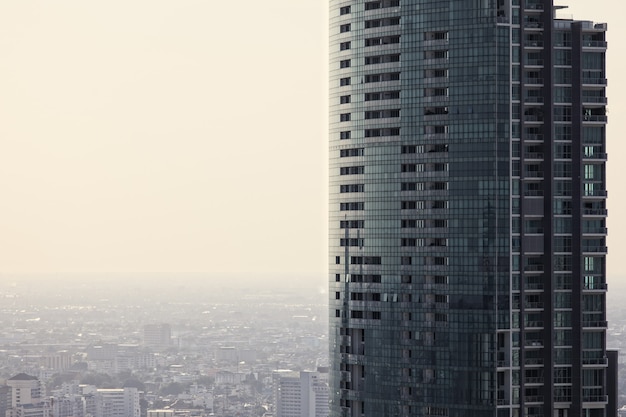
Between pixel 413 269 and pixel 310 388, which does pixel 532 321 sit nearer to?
pixel 413 269

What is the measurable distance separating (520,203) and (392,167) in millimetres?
8013

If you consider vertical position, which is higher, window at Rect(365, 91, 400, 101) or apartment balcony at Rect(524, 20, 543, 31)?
apartment balcony at Rect(524, 20, 543, 31)

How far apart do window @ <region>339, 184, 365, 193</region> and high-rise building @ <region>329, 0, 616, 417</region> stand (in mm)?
2059

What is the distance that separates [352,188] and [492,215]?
9.77m

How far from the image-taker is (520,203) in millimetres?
73875

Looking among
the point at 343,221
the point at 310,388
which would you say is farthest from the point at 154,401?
the point at 343,221

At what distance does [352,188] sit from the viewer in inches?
3113

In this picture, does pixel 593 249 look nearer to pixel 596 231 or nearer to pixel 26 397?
pixel 596 231

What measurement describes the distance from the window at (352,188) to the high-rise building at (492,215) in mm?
2059

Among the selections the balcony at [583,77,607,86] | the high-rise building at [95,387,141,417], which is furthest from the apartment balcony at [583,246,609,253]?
the high-rise building at [95,387,141,417]

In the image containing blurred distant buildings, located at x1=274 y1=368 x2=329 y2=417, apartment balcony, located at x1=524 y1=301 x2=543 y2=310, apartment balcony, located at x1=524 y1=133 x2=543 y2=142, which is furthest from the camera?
blurred distant buildings, located at x1=274 y1=368 x2=329 y2=417

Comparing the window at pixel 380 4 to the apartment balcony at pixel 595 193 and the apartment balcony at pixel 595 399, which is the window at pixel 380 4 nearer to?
the apartment balcony at pixel 595 193

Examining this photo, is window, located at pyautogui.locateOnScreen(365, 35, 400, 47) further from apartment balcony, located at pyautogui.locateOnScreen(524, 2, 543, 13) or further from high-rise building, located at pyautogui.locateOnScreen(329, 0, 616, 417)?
apartment balcony, located at pyautogui.locateOnScreen(524, 2, 543, 13)

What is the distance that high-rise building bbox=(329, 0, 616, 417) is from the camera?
73250 millimetres
